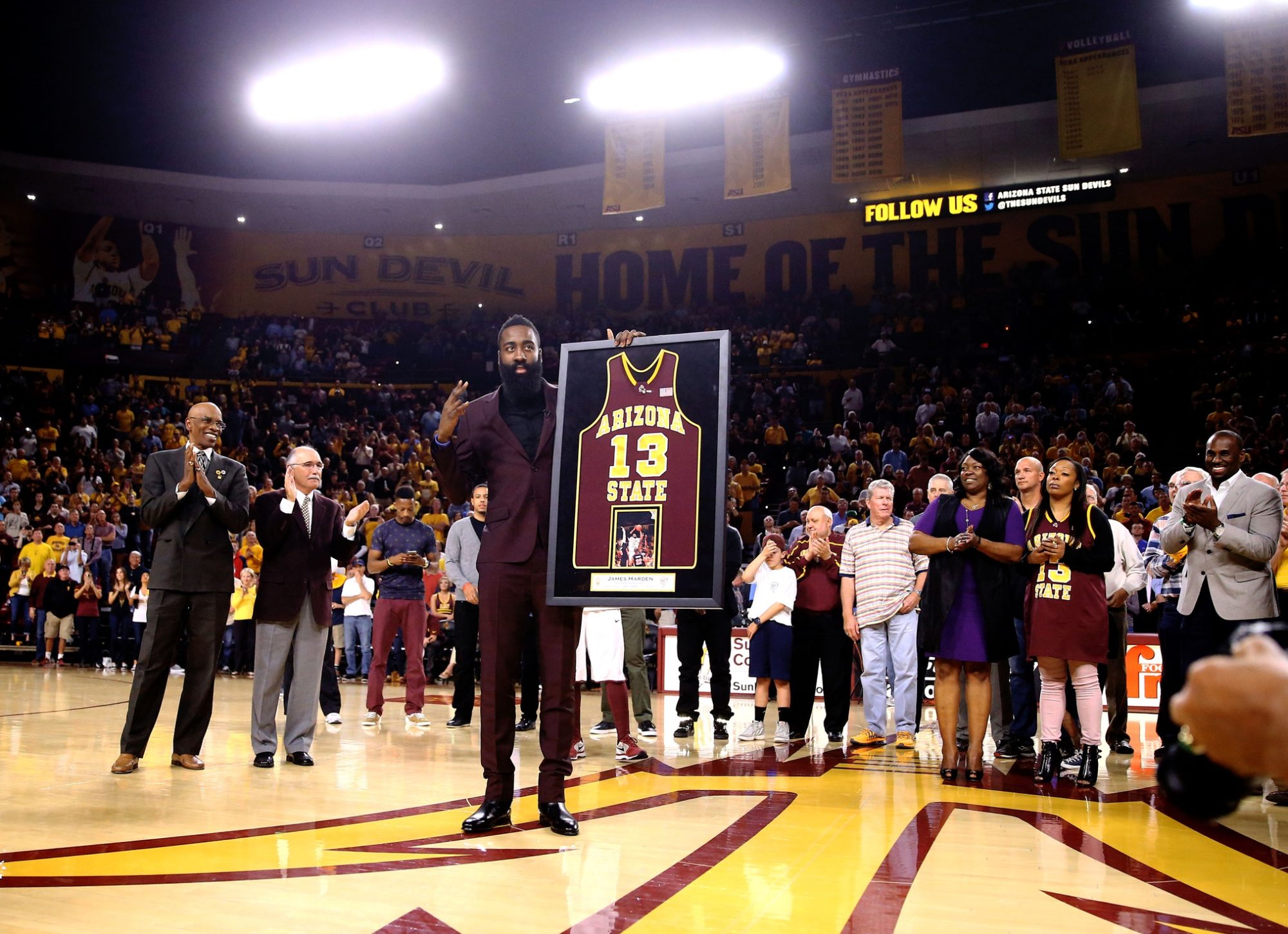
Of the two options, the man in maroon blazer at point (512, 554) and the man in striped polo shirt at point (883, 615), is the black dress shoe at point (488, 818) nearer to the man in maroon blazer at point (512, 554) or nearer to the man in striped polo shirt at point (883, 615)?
the man in maroon blazer at point (512, 554)

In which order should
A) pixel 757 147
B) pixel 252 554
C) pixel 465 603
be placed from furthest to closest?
pixel 757 147 → pixel 252 554 → pixel 465 603

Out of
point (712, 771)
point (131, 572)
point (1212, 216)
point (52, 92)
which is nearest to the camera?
point (712, 771)

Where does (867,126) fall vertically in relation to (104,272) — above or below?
below

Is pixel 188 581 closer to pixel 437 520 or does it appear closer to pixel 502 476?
pixel 502 476

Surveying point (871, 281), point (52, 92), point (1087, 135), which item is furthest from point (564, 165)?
point (1087, 135)

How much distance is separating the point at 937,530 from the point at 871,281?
20016 mm

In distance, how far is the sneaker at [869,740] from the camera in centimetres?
690

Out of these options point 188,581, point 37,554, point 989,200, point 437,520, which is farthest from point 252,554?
point 989,200

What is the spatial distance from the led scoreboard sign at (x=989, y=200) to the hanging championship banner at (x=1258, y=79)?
19.8ft

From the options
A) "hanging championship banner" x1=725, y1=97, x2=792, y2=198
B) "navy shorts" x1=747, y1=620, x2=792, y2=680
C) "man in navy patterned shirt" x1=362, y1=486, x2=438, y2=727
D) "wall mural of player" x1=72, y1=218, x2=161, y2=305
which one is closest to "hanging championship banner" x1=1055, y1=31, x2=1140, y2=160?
"hanging championship banner" x1=725, y1=97, x2=792, y2=198

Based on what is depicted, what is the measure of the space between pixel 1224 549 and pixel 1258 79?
10578 millimetres

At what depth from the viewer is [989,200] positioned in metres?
20.4

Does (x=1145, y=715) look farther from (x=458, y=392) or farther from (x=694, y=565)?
(x=458, y=392)

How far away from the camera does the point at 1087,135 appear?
14.0m
